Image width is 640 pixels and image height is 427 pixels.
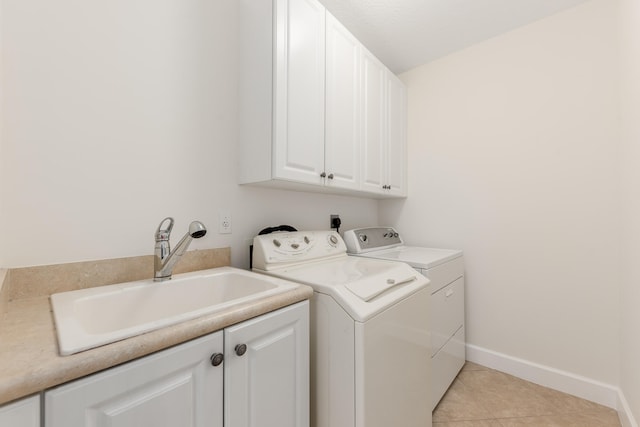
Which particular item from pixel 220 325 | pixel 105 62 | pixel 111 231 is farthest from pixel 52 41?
pixel 220 325

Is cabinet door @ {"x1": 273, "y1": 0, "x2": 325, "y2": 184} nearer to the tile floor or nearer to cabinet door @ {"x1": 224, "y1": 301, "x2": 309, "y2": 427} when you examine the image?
cabinet door @ {"x1": 224, "y1": 301, "x2": 309, "y2": 427}

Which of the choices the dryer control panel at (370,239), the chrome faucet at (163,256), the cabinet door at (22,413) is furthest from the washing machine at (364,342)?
the cabinet door at (22,413)

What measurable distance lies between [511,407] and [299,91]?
7.27 ft

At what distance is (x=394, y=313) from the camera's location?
3.67 feet

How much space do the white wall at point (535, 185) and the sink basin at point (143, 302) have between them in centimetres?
174

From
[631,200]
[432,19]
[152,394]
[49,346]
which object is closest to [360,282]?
[152,394]

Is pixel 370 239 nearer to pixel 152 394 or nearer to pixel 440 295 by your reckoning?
pixel 440 295

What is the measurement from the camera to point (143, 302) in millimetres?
1046

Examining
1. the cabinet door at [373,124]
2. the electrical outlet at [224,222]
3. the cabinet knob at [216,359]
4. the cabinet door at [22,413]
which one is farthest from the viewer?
the cabinet door at [373,124]

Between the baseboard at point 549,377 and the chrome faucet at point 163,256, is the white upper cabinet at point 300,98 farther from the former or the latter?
the baseboard at point 549,377

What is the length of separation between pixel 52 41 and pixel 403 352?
184 centimetres

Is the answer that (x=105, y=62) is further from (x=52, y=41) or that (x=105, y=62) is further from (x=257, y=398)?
(x=257, y=398)

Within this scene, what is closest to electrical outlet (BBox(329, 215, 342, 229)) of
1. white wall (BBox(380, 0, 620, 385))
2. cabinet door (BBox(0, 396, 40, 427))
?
white wall (BBox(380, 0, 620, 385))

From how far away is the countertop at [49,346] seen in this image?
1.55 feet
